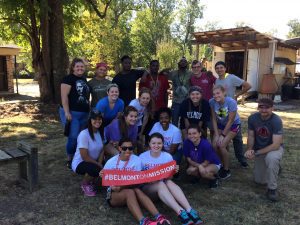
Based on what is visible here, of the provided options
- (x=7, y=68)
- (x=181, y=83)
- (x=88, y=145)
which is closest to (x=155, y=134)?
(x=88, y=145)

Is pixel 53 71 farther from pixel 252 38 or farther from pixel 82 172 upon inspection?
pixel 252 38

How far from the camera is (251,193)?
14.5ft

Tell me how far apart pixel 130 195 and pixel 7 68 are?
57.1 feet

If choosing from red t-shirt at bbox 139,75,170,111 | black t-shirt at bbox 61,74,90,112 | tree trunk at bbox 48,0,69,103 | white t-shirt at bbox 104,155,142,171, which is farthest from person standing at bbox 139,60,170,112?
tree trunk at bbox 48,0,69,103

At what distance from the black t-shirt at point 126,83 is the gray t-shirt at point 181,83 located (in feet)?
2.35

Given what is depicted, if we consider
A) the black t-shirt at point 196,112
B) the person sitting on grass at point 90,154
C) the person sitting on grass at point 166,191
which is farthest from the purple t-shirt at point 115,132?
the black t-shirt at point 196,112

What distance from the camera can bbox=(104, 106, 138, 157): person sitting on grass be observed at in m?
4.52

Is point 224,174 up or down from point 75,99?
down

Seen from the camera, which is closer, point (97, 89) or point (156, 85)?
point (97, 89)

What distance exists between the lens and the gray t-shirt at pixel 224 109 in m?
4.95

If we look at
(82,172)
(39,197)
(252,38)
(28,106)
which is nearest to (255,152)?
(82,172)

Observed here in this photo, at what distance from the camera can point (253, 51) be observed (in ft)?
Result: 50.9

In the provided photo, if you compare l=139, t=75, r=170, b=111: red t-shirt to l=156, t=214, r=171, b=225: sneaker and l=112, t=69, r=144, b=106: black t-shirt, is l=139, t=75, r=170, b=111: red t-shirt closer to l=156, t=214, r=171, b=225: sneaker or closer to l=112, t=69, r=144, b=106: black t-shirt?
l=112, t=69, r=144, b=106: black t-shirt

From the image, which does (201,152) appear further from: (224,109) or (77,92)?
(77,92)
